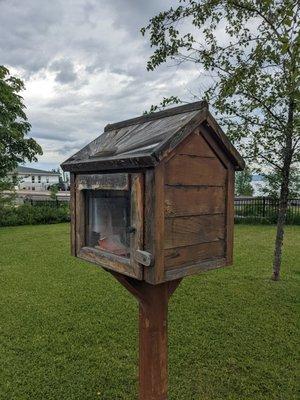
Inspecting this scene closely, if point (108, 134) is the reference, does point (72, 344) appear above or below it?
below

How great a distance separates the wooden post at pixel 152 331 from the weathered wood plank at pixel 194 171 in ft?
1.77

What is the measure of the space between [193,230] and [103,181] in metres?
0.49

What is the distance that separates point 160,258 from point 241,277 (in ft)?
14.7

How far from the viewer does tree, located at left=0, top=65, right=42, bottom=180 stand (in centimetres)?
1221

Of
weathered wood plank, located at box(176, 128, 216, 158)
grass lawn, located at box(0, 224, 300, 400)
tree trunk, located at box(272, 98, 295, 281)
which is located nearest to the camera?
weathered wood plank, located at box(176, 128, 216, 158)

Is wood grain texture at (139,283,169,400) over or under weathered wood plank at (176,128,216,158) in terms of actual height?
under

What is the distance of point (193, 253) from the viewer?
5.28 ft

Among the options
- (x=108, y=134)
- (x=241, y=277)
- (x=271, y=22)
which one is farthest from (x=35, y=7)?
(x=241, y=277)

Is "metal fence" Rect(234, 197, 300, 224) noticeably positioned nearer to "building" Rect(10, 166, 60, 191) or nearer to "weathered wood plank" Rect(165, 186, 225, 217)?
"weathered wood plank" Rect(165, 186, 225, 217)

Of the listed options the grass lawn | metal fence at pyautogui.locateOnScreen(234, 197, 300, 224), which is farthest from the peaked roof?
metal fence at pyautogui.locateOnScreen(234, 197, 300, 224)

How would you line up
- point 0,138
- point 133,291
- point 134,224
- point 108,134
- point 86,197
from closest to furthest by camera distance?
point 134,224, point 133,291, point 86,197, point 108,134, point 0,138

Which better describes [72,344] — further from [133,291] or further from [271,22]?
[271,22]

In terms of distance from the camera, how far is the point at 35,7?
16.8 feet

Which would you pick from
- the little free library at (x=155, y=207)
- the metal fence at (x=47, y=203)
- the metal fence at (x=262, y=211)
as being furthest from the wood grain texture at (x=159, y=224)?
the metal fence at (x=47, y=203)
